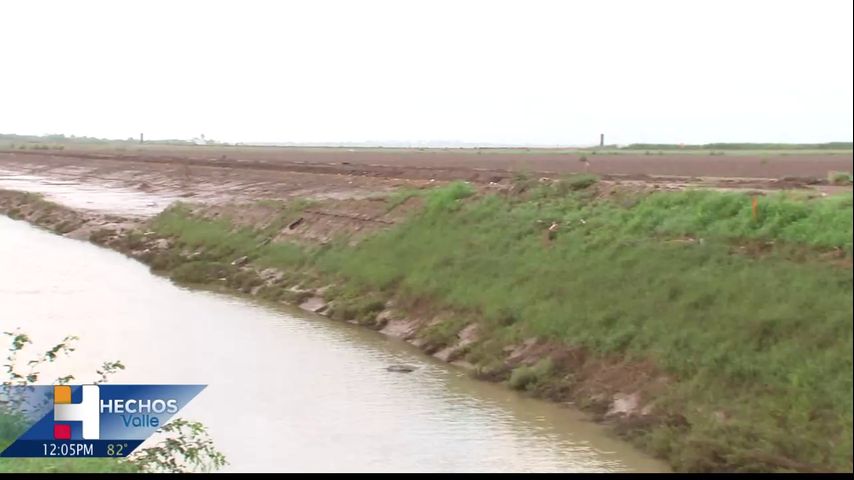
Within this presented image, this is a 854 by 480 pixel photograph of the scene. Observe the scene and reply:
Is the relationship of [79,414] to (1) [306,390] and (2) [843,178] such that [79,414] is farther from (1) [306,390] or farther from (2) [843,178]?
(2) [843,178]

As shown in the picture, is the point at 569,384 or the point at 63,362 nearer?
the point at 569,384

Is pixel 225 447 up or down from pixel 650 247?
down

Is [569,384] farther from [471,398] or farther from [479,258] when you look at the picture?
[479,258]

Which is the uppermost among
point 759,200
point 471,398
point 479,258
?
point 759,200

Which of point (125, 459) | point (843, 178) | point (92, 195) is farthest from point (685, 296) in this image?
point (92, 195)

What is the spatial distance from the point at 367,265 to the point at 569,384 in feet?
32.3

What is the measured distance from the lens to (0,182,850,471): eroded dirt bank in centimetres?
1149

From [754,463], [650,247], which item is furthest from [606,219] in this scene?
[754,463]

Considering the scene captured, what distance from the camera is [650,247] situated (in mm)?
15469
